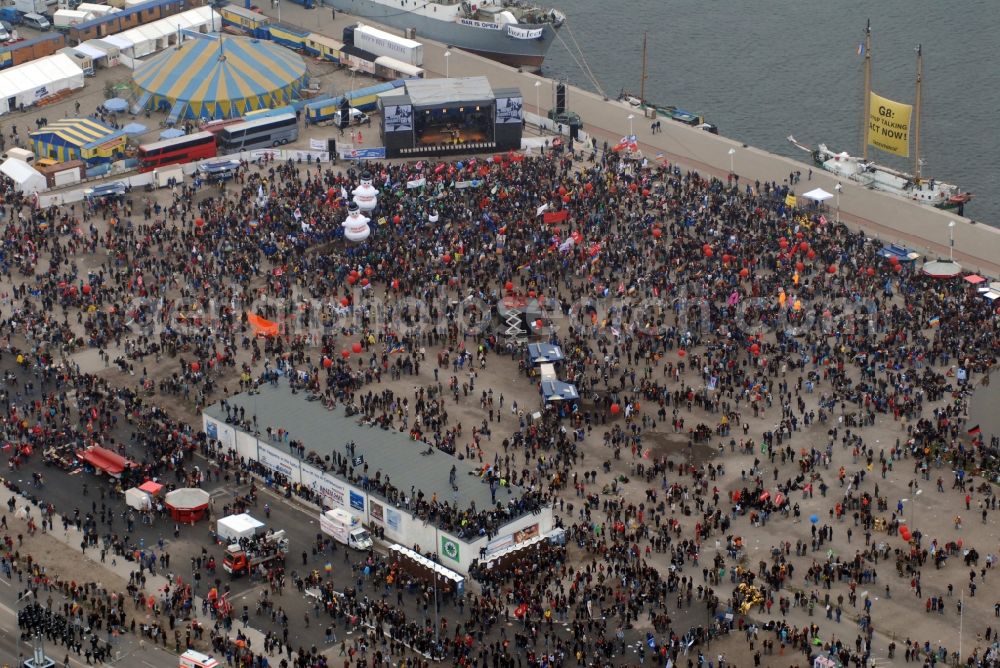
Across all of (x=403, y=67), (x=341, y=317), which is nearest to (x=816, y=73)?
(x=403, y=67)

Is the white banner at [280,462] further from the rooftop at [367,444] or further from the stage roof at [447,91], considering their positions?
the stage roof at [447,91]

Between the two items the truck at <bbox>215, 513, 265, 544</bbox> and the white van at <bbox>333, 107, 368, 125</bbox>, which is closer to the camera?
the truck at <bbox>215, 513, 265, 544</bbox>

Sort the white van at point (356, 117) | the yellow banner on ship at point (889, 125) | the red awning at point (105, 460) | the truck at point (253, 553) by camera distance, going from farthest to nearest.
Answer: the white van at point (356, 117), the yellow banner on ship at point (889, 125), the red awning at point (105, 460), the truck at point (253, 553)

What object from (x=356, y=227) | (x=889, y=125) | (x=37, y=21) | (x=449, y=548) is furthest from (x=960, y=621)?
(x=37, y=21)

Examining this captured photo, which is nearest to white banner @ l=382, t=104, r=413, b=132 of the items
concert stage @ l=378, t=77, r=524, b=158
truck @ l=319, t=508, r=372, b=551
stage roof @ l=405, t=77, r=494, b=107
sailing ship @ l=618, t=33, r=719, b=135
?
concert stage @ l=378, t=77, r=524, b=158

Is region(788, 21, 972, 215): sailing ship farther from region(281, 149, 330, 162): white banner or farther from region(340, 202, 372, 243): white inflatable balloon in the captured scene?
region(340, 202, 372, 243): white inflatable balloon

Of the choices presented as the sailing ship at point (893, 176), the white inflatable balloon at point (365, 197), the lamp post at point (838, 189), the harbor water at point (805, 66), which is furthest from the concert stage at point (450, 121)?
the sailing ship at point (893, 176)
